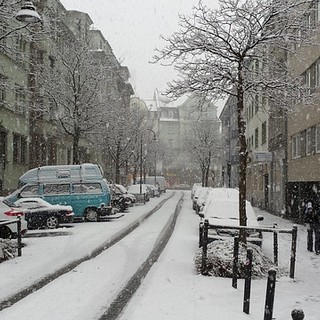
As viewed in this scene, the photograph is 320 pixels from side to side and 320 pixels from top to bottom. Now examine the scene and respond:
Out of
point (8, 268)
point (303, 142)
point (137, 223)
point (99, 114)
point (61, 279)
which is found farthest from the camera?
point (99, 114)

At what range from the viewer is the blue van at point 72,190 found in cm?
2552

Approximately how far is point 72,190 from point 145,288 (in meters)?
16.1

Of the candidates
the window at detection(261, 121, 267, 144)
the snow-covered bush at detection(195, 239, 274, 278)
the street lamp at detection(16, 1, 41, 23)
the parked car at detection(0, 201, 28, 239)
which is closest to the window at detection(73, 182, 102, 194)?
the parked car at detection(0, 201, 28, 239)

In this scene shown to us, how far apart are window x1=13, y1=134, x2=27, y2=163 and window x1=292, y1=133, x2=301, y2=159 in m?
15.9

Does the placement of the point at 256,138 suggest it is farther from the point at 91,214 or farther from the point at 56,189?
the point at 56,189

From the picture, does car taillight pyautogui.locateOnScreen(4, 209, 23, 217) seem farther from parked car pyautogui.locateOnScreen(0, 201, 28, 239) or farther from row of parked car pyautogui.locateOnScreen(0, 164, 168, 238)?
row of parked car pyautogui.locateOnScreen(0, 164, 168, 238)

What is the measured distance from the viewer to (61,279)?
35.4 ft

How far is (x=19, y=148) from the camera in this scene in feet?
112

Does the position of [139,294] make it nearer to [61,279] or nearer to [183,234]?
[61,279]


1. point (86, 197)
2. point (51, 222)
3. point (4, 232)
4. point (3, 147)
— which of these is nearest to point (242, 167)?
point (4, 232)

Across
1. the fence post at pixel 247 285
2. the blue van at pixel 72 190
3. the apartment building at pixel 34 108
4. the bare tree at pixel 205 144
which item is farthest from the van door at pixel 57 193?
the bare tree at pixel 205 144

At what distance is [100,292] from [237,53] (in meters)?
6.20

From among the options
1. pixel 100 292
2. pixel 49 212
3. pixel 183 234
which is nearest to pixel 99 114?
pixel 49 212

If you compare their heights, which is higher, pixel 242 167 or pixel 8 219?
pixel 242 167
